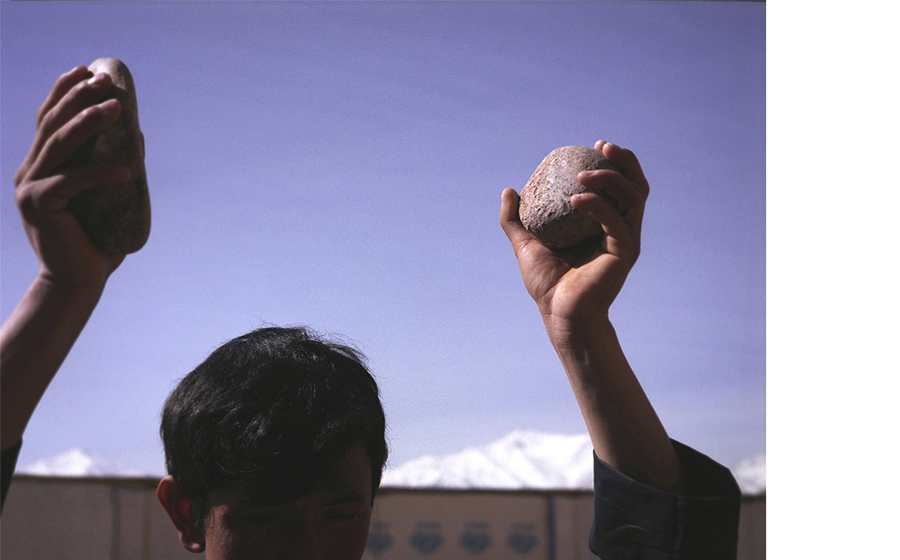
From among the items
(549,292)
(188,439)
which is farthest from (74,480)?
(549,292)

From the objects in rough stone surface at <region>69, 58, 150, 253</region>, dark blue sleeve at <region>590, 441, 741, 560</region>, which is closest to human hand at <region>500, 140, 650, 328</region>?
dark blue sleeve at <region>590, 441, 741, 560</region>

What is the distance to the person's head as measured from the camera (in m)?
0.62

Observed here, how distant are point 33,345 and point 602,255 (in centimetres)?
52

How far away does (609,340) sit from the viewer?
24.5 inches

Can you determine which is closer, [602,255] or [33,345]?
[33,345]

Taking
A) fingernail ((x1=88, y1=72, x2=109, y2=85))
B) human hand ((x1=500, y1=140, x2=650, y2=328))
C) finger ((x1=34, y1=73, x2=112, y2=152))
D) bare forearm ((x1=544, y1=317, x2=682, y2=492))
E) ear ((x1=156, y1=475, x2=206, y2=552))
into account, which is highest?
fingernail ((x1=88, y1=72, x2=109, y2=85))

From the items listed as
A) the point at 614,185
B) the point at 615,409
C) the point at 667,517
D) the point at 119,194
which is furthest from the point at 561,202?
the point at 119,194

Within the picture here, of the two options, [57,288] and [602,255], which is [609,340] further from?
[57,288]

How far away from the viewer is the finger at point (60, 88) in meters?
0.53

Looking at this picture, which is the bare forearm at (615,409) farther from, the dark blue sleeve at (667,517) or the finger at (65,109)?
the finger at (65,109)

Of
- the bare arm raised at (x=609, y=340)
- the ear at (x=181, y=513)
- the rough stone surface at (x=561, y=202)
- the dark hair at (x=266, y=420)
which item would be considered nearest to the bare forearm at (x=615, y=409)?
the bare arm raised at (x=609, y=340)

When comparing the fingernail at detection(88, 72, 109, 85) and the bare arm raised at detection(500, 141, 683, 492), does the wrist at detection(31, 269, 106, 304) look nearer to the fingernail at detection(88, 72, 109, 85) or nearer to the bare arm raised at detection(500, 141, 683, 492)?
the fingernail at detection(88, 72, 109, 85)

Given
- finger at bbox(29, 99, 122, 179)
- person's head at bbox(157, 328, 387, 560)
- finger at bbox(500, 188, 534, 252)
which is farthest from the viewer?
finger at bbox(500, 188, 534, 252)

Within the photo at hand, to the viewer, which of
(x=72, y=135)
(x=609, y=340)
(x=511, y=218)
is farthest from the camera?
(x=511, y=218)
